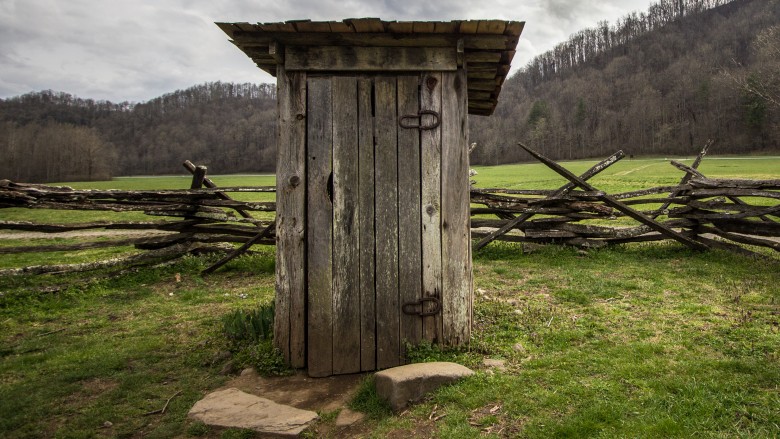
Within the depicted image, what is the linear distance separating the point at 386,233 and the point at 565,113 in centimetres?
10014

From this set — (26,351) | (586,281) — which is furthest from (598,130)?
(26,351)

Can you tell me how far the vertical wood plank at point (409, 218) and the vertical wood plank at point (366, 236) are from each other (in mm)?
273

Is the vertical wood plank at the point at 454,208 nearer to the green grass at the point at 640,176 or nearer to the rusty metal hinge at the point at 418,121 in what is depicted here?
the rusty metal hinge at the point at 418,121

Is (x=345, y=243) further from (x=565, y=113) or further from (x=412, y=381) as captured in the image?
(x=565, y=113)

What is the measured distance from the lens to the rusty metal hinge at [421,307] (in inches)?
173

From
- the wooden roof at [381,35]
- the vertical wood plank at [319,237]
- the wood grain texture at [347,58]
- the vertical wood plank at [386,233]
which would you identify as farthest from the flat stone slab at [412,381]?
the wooden roof at [381,35]

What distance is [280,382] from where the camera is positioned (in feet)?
13.9

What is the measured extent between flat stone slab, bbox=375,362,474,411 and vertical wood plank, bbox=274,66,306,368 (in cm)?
107

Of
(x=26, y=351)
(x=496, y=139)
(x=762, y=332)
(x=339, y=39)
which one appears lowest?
(x=26, y=351)

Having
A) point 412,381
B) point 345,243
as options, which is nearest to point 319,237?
point 345,243

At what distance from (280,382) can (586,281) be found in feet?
17.1

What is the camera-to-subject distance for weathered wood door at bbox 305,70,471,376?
14.3 feet

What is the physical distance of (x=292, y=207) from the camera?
434 centimetres

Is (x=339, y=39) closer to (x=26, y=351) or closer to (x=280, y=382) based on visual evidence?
(x=280, y=382)
